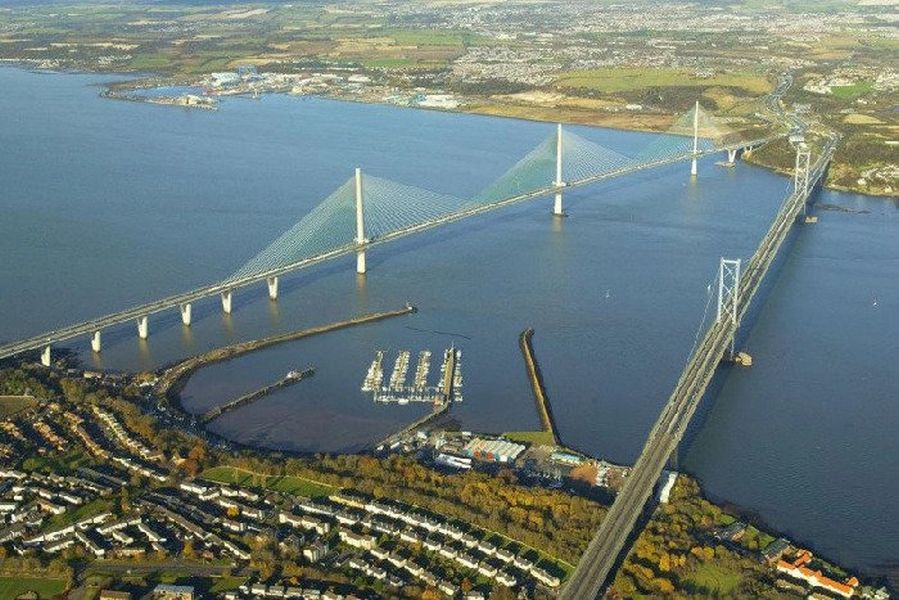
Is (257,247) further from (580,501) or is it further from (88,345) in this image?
(580,501)

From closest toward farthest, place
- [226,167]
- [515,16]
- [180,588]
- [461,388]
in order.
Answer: [180,588]
[461,388]
[226,167]
[515,16]

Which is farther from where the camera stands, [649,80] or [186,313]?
[649,80]

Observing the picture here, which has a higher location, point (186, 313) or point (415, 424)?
point (186, 313)

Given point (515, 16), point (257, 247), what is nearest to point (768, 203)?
point (257, 247)

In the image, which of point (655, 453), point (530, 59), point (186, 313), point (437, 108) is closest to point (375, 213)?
point (186, 313)

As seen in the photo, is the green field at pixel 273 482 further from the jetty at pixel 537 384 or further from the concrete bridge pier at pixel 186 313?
the concrete bridge pier at pixel 186 313

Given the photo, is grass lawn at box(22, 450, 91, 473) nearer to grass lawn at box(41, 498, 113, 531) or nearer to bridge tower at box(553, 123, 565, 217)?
grass lawn at box(41, 498, 113, 531)

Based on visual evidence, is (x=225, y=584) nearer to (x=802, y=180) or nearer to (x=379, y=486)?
(x=379, y=486)
